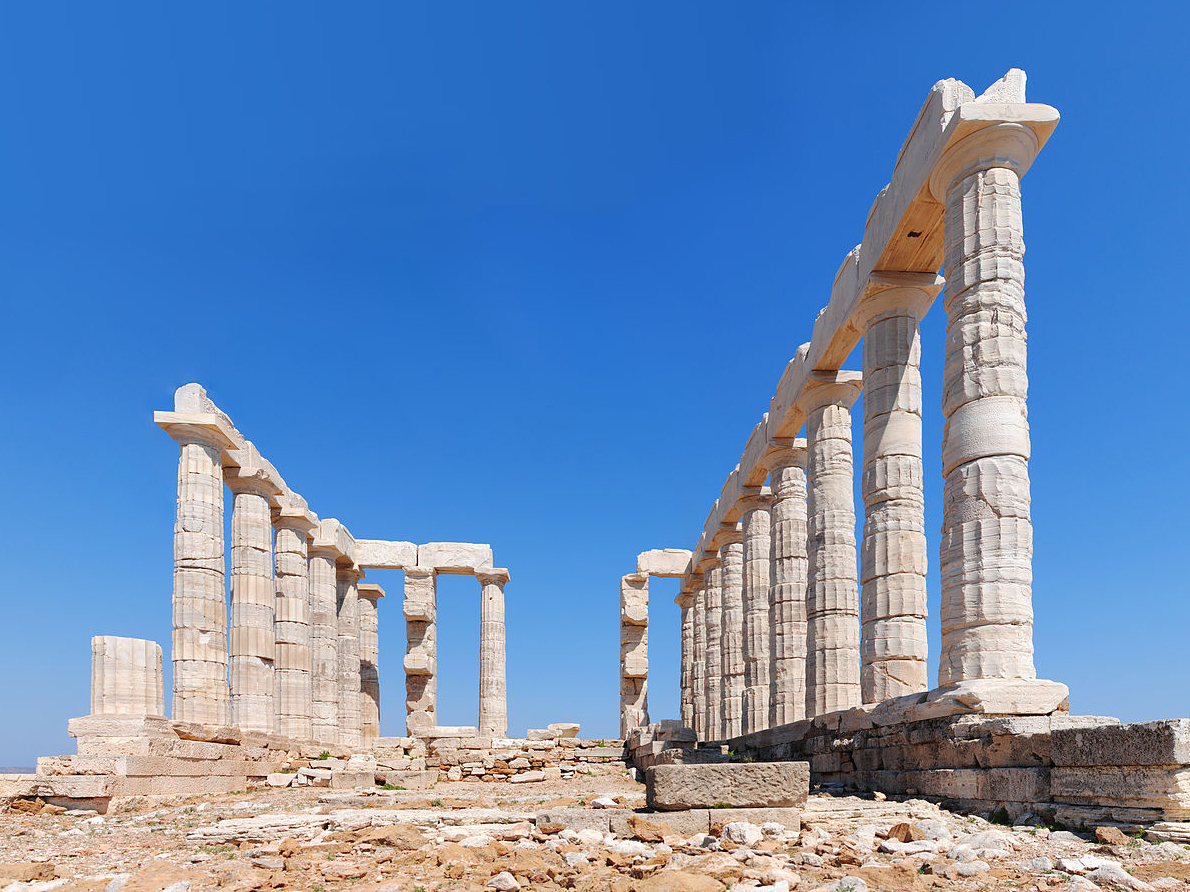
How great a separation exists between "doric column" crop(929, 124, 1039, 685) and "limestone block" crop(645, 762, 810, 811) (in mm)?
3420

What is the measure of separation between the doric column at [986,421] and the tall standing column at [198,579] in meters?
15.0

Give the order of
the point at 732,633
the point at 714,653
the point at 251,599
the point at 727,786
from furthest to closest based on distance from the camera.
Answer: the point at 714,653 < the point at 732,633 < the point at 251,599 < the point at 727,786

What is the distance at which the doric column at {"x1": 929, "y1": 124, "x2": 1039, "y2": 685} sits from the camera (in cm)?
1210

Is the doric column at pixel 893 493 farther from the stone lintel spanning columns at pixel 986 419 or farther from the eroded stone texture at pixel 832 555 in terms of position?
the eroded stone texture at pixel 832 555

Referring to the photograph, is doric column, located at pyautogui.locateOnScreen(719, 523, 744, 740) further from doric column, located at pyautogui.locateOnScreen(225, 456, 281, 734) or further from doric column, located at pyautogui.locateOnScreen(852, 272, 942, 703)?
doric column, located at pyautogui.locateOnScreen(852, 272, 942, 703)

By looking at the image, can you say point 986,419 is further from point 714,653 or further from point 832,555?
point 714,653

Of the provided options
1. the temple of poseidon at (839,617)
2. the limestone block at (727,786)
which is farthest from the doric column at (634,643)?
the limestone block at (727,786)

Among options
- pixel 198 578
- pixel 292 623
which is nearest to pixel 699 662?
pixel 292 623

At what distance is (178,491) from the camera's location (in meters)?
21.8

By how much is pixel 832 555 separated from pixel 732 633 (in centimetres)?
994

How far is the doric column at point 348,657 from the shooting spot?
3372 centimetres

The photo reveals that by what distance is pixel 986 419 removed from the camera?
12.5m

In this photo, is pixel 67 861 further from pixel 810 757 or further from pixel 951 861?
pixel 810 757

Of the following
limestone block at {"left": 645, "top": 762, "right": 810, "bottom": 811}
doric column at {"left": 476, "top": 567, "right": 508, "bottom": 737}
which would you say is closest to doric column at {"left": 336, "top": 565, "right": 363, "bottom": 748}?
doric column at {"left": 476, "top": 567, "right": 508, "bottom": 737}
